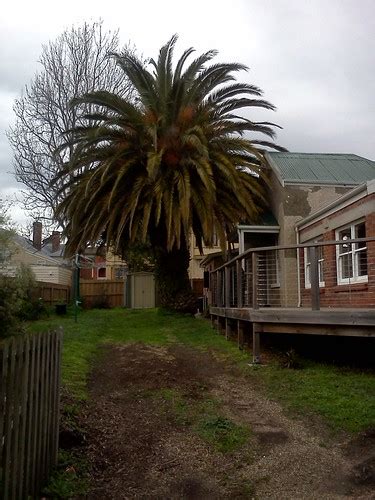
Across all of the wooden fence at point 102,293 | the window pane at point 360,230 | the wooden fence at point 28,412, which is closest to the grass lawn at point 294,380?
the wooden fence at point 28,412

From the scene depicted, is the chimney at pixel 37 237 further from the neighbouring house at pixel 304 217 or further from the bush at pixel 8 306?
the bush at pixel 8 306

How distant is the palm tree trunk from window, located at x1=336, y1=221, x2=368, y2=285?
23.4 feet

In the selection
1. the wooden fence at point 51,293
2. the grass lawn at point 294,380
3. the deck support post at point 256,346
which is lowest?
the grass lawn at point 294,380

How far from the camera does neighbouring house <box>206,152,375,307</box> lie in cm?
1373

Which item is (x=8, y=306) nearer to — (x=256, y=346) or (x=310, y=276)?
(x=256, y=346)

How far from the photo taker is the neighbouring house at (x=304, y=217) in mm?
13734

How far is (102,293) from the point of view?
105 ft

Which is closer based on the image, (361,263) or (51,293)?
(361,263)

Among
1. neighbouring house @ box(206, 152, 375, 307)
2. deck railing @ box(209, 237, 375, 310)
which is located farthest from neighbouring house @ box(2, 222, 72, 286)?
deck railing @ box(209, 237, 375, 310)

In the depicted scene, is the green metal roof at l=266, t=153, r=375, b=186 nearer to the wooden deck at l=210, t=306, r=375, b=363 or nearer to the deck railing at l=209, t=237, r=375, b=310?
the deck railing at l=209, t=237, r=375, b=310

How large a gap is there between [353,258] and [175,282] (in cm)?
840

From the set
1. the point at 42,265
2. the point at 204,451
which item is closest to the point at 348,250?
the point at 204,451

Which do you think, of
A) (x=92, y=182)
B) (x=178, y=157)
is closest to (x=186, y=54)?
(x=178, y=157)

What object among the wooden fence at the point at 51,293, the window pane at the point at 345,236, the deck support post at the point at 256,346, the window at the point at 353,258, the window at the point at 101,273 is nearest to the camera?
the deck support post at the point at 256,346
